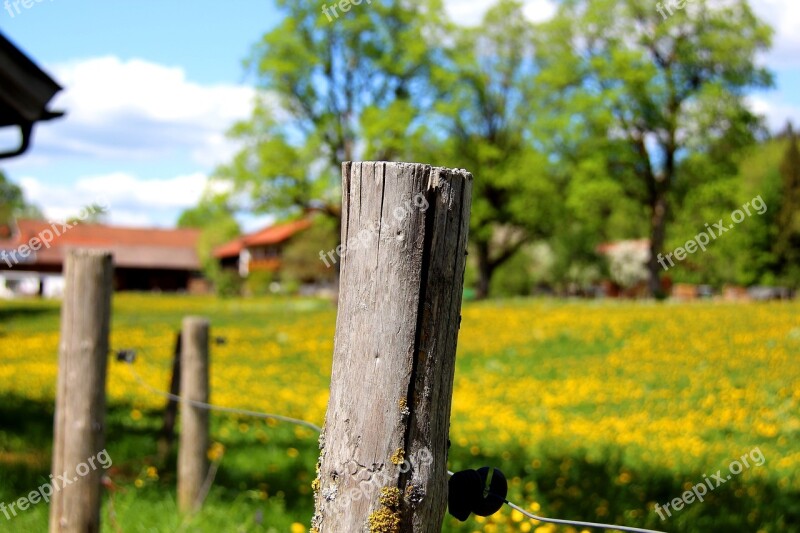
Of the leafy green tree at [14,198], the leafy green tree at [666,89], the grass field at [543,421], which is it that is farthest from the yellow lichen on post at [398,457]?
the leafy green tree at [14,198]

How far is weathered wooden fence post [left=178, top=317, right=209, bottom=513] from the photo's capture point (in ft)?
17.4

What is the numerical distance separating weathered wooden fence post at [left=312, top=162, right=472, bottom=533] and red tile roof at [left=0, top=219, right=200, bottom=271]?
7266cm

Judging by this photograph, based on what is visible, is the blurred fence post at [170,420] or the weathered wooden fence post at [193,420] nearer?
the weathered wooden fence post at [193,420]

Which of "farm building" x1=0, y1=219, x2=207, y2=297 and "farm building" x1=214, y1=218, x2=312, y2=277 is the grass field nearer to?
"farm building" x1=0, y1=219, x2=207, y2=297

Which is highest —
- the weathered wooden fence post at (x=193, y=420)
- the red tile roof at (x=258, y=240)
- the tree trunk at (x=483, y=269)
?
the red tile roof at (x=258, y=240)

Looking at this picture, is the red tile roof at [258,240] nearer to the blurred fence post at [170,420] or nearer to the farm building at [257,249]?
the farm building at [257,249]

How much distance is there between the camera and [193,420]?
532 centimetres

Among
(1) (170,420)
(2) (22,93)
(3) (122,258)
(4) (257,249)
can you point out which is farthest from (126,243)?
(1) (170,420)

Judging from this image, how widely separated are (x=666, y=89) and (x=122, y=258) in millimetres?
55404

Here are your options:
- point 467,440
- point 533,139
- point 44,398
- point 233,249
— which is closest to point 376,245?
point 467,440

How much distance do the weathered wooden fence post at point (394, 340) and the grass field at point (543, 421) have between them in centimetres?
243

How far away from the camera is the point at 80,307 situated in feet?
13.5

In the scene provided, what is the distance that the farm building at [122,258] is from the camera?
6981 cm

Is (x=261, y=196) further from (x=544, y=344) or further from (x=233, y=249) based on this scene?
(x=233, y=249)
